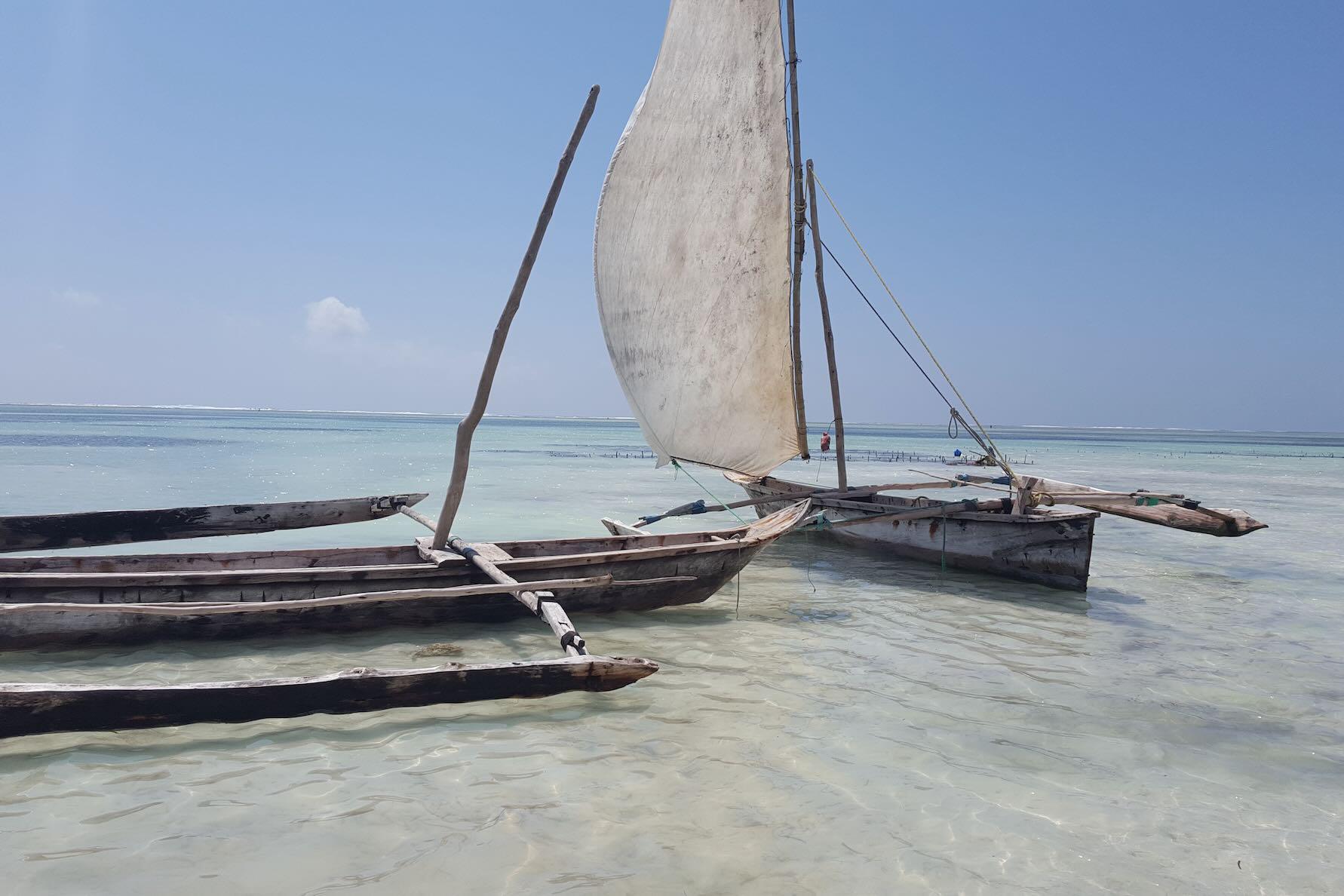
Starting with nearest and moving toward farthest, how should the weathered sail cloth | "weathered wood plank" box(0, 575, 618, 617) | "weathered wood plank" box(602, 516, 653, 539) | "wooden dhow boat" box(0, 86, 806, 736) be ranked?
"wooden dhow boat" box(0, 86, 806, 736), "weathered wood plank" box(0, 575, 618, 617), the weathered sail cloth, "weathered wood plank" box(602, 516, 653, 539)

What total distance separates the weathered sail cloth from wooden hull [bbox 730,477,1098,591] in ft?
7.00

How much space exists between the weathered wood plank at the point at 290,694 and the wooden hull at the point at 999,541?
6235mm

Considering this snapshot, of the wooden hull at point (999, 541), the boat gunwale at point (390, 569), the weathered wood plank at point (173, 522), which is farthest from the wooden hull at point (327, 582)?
the wooden hull at point (999, 541)

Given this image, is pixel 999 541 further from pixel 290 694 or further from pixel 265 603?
pixel 290 694

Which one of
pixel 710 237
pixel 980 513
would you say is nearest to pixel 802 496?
pixel 980 513

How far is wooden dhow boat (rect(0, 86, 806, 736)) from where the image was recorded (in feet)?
16.5

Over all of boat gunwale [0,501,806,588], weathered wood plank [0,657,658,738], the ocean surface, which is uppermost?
boat gunwale [0,501,806,588]

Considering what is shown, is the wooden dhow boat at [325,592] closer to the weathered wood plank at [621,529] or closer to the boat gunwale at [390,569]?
the boat gunwale at [390,569]

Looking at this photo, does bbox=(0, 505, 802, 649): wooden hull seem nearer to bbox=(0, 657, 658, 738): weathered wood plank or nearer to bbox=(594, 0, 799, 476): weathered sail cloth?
bbox=(0, 657, 658, 738): weathered wood plank

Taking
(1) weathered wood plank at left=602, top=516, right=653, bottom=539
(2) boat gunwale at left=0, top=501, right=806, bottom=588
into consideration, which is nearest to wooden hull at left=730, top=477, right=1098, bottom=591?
(2) boat gunwale at left=0, top=501, right=806, bottom=588

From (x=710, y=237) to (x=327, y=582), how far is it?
6.50 meters

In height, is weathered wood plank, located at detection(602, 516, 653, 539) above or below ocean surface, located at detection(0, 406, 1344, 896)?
above

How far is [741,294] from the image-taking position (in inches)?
418

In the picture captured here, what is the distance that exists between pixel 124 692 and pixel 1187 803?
6.48m
